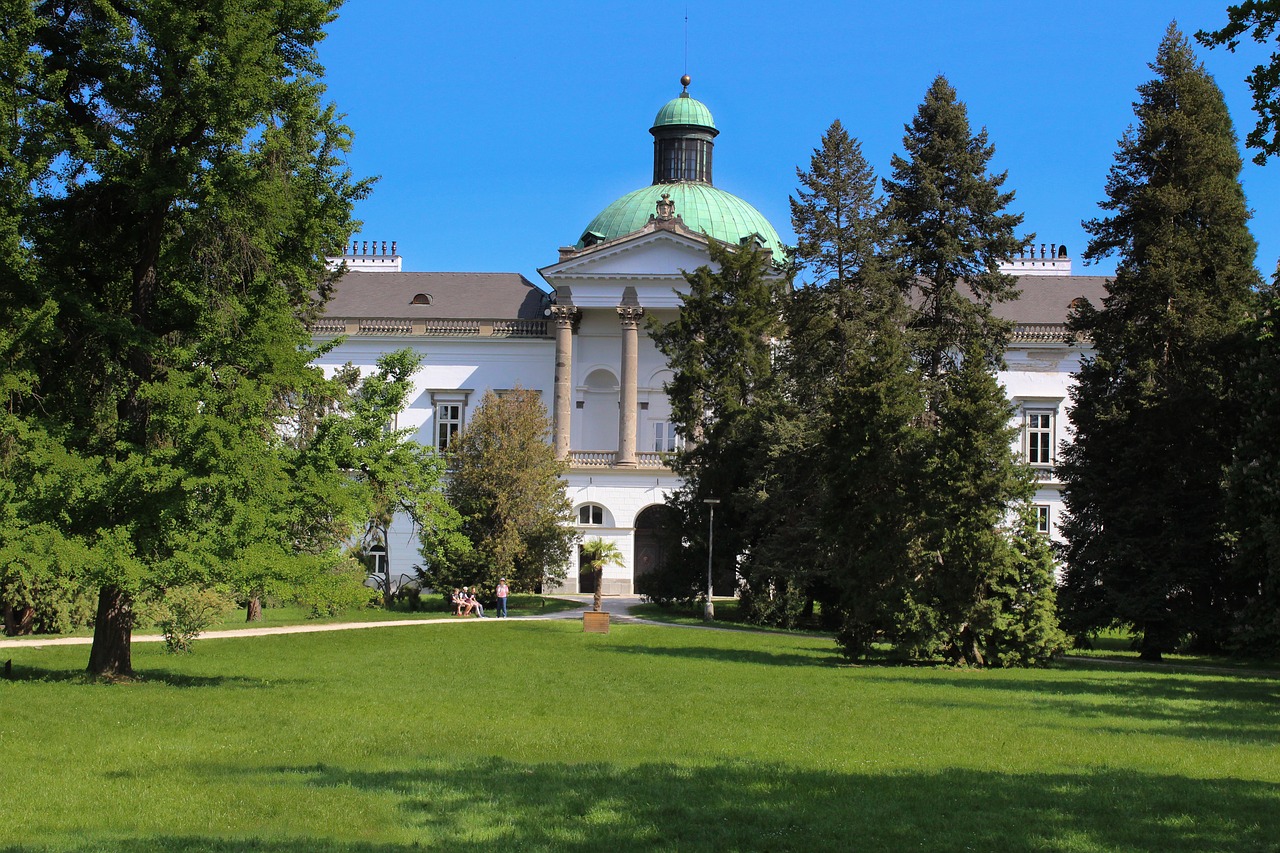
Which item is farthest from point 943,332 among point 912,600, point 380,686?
point 380,686

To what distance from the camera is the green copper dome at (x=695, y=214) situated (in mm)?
73000

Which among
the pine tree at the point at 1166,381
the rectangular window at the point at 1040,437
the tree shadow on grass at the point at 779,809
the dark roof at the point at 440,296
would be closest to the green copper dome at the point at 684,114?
the dark roof at the point at 440,296

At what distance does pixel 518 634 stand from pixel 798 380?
13382 millimetres

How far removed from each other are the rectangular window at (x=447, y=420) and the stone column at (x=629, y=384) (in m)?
8.94

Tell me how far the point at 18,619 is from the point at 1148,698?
25.5 meters

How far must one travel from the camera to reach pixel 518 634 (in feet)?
119

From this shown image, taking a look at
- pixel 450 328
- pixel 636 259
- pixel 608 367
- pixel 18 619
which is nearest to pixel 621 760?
pixel 18 619

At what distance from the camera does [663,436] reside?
69.8 m

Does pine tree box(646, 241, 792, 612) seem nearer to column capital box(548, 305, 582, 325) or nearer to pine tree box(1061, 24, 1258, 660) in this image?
pine tree box(1061, 24, 1258, 660)

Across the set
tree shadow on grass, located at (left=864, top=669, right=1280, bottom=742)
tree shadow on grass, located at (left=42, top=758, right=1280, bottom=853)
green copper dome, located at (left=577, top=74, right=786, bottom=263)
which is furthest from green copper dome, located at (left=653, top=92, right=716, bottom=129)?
tree shadow on grass, located at (left=42, top=758, right=1280, bottom=853)

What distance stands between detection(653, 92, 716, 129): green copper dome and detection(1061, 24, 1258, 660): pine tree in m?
41.3

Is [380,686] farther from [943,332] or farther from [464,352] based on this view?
[464,352]

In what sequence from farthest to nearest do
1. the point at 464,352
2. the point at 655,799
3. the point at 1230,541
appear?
1. the point at 464,352
2. the point at 1230,541
3. the point at 655,799

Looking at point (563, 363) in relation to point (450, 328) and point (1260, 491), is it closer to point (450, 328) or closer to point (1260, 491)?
point (450, 328)
